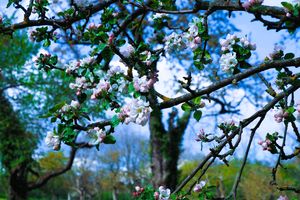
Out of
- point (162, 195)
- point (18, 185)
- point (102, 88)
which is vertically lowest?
point (162, 195)

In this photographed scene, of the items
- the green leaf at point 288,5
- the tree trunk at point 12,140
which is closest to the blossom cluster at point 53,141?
the green leaf at point 288,5

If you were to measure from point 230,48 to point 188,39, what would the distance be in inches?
12.9

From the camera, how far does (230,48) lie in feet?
9.78

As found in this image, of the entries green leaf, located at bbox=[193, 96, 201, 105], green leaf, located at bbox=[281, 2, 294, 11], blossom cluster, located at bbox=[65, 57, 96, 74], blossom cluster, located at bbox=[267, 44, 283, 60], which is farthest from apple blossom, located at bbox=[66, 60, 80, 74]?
green leaf, located at bbox=[281, 2, 294, 11]

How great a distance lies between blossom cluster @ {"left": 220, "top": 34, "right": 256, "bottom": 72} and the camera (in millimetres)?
2930

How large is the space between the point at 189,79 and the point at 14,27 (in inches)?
68.7

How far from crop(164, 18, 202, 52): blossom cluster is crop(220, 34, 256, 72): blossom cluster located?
0.67ft

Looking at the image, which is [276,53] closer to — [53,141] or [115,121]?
[115,121]

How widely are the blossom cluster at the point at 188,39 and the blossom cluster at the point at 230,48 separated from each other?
20 centimetres

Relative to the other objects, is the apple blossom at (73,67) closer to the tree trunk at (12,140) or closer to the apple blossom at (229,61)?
the apple blossom at (229,61)

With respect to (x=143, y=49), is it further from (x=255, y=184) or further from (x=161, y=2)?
(x=255, y=184)

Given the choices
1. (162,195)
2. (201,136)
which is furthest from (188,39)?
(162,195)

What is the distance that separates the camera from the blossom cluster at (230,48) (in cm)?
293

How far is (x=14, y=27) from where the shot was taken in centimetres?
372
